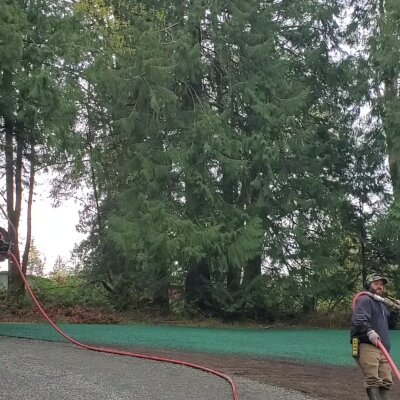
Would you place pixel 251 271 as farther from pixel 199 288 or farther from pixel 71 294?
pixel 71 294

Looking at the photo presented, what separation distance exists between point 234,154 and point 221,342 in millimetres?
6970

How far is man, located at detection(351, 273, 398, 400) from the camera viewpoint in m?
6.52

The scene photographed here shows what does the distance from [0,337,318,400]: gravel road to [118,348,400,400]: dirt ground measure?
52 centimetres

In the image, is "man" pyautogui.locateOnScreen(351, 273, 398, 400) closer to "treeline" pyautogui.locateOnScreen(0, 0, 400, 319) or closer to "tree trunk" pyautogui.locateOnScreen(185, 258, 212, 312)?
"treeline" pyautogui.locateOnScreen(0, 0, 400, 319)

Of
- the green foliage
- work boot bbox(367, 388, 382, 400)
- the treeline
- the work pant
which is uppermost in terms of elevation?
the treeline

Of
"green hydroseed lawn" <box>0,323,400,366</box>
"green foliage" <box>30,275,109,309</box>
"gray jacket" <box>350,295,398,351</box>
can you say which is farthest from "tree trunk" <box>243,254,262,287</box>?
"gray jacket" <box>350,295,398,351</box>

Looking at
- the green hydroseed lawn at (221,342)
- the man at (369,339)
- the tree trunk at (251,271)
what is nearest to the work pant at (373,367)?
the man at (369,339)

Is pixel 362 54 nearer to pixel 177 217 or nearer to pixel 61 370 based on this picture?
pixel 177 217

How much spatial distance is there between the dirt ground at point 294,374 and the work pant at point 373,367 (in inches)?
40.5

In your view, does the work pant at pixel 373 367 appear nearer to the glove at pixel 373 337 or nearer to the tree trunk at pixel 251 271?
the glove at pixel 373 337

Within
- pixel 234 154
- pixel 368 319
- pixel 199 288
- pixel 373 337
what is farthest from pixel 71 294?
pixel 373 337

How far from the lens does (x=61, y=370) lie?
757cm

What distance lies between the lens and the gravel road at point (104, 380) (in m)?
6.37

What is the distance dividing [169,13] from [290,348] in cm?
1110
